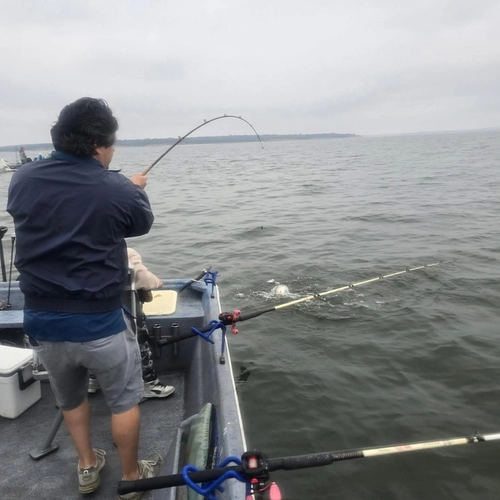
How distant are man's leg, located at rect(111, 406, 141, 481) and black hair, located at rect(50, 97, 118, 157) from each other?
146 cm

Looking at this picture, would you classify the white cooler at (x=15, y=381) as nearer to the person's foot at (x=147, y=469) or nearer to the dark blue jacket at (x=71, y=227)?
the person's foot at (x=147, y=469)

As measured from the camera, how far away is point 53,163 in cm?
232

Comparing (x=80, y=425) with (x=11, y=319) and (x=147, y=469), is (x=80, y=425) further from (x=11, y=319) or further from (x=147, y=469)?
(x=11, y=319)

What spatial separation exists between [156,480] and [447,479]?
3308 millimetres

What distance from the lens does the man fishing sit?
2.28 metres

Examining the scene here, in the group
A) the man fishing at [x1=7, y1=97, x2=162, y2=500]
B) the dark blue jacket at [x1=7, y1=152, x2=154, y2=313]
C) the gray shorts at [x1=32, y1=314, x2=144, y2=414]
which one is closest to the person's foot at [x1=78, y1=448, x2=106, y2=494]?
the gray shorts at [x1=32, y1=314, x2=144, y2=414]

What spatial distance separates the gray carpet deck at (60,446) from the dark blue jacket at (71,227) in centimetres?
155

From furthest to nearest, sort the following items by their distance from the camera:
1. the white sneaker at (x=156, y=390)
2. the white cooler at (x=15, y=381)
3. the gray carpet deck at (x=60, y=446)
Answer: the white sneaker at (x=156, y=390), the white cooler at (x=15, y=381), the gray carpet deck at (x=60, y=446)

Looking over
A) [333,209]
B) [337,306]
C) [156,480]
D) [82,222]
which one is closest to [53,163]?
[82,222]

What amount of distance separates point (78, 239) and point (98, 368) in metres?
0.71

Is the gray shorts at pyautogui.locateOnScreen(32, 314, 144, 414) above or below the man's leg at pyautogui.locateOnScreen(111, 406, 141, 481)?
above

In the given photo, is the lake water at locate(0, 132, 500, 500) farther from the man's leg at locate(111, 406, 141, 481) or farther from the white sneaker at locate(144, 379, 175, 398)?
the man's leg at locate(111, 406, 141, 481)

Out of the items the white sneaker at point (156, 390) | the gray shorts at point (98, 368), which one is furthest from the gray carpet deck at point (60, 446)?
the gray shorts at point (98, 368)

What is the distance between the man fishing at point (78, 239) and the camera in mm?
2281
